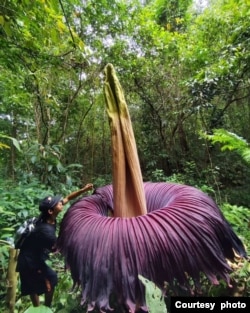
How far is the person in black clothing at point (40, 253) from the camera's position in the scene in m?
1.17

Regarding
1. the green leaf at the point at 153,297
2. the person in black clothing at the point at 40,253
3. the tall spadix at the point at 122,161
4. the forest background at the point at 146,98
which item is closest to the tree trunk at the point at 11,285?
the person in black clothing at the point at 40,253

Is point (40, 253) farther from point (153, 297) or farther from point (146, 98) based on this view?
point (146, 98)

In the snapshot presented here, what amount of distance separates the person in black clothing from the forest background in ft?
3.55

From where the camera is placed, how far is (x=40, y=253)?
1.23 meters

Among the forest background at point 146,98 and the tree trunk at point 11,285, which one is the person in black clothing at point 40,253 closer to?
the tree trunk at point 11,285

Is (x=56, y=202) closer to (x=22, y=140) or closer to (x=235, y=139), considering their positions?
(x=235, y=139)

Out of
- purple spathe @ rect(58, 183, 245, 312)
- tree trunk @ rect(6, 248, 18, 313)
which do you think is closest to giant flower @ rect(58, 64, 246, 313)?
purple spathe @ rect(58, 183, 245, 312)

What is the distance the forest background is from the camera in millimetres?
3143

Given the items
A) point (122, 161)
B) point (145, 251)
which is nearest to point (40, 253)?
point (122, 161)

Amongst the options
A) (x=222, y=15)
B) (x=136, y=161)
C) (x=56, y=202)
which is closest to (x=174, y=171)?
(x=222, y=15)

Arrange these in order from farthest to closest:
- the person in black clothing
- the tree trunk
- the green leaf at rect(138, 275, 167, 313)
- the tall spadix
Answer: the person in black clothing < the tree trunk < the tall spadix < the green leaf at rect(138, 275, 167, 313)

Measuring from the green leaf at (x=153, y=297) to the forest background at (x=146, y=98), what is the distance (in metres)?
1.94

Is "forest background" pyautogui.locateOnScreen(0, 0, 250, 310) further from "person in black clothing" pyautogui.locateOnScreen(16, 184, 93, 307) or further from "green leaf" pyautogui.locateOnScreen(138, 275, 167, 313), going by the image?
"green leaf" pyautogui.locateOnScreen(138, 275, 167, 313)

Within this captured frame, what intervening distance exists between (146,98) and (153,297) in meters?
4.78
